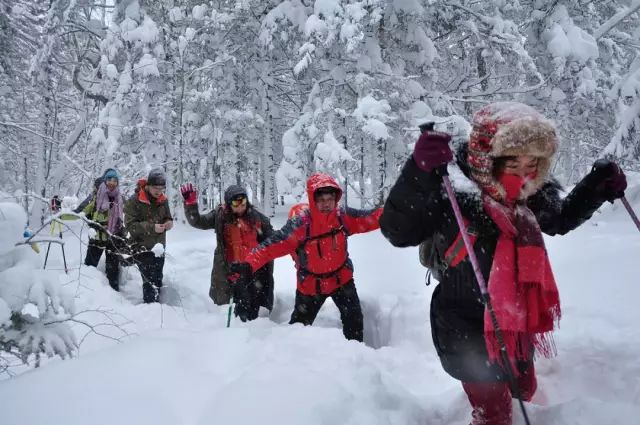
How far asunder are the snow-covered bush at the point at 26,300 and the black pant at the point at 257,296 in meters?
2.95

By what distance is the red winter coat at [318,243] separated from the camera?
4410 millimetres

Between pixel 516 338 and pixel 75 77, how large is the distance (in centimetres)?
1565

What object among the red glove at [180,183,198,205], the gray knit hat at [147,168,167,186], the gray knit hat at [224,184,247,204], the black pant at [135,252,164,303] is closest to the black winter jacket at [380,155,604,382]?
the gray knit hat at [224,184,247,204]

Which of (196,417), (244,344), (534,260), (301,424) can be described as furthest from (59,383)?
(534,260)

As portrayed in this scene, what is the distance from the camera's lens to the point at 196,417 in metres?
2.12

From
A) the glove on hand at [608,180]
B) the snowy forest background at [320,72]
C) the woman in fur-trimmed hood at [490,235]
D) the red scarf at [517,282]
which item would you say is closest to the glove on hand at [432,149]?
the woman in fur-trimmed hood at [490,235]

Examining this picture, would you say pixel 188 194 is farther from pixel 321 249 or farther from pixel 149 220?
pixel 321 249

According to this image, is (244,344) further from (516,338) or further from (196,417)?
(516,338)

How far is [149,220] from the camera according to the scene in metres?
6.90

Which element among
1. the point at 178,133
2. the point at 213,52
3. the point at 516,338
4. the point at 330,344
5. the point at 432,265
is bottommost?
the point at 330,344

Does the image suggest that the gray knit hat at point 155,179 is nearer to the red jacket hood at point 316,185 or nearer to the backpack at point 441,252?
the red jacket hood at point 316,185

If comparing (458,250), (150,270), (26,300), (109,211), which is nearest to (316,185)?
(458,250)

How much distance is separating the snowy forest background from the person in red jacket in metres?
4.84

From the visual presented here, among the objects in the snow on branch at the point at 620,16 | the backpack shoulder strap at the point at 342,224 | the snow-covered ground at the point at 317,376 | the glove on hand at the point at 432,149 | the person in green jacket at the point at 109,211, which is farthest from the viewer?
the snow on branch at the point at 620,16
